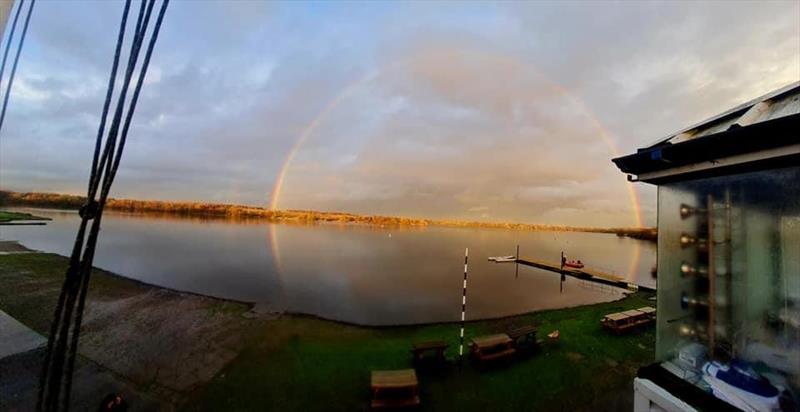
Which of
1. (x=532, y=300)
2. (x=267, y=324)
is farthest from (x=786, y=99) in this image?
(x=532, y=300)

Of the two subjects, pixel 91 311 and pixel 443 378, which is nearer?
pixel 443 378

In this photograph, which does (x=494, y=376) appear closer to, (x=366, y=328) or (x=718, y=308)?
(x=718, y=308)

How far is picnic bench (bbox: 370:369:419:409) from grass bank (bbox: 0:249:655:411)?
485 millimetres

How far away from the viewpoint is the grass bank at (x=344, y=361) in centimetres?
736

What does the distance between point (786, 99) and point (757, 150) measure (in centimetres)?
66

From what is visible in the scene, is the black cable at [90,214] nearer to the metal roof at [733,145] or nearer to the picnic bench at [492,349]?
the metal roof at [733,145]

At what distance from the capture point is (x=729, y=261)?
3535 millimetres

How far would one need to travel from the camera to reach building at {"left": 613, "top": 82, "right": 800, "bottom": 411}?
3.05 meters

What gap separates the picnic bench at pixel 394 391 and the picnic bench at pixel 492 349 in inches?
112

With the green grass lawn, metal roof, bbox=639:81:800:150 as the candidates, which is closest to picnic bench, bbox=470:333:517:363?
the green grass lawn

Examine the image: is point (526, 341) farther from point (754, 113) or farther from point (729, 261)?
point (754, 113)

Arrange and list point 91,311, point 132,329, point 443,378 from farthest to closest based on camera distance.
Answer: point 91,311 → point 132,329 → point 443,378

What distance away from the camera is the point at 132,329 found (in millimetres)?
11820

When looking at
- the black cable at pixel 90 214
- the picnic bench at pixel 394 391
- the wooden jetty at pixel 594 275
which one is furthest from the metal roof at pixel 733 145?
the wooden jetty at pixel 594 275
